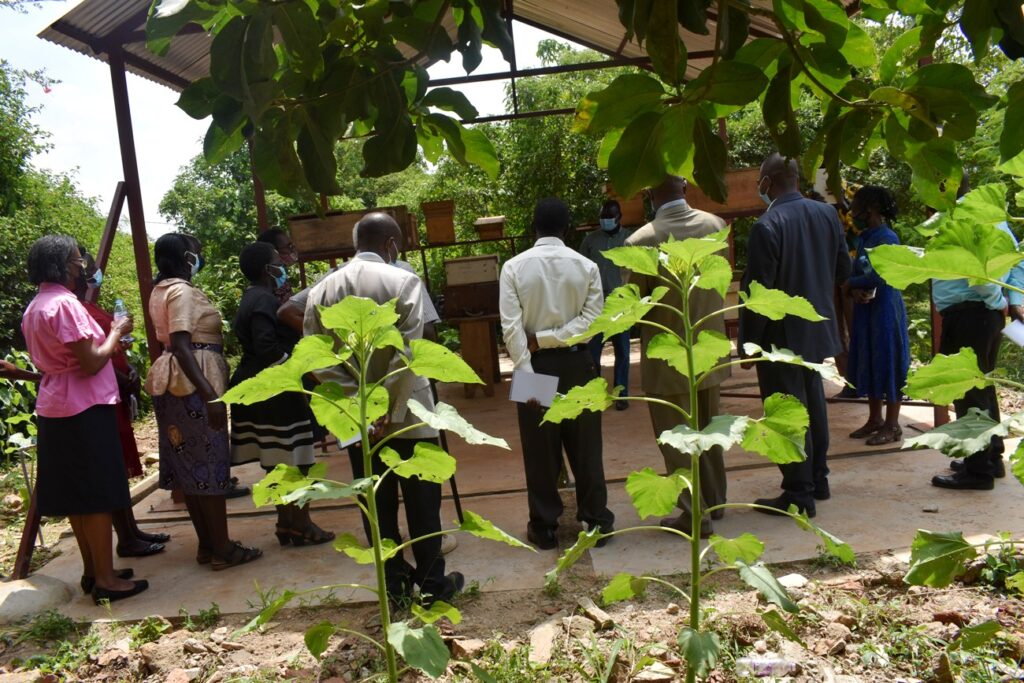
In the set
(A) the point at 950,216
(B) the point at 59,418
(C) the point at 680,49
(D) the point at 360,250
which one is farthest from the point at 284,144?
(B) the point at 59,418

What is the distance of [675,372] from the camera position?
4.26m

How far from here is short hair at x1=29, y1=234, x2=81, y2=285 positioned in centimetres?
405

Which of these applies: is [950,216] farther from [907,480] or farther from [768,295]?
[907,480]

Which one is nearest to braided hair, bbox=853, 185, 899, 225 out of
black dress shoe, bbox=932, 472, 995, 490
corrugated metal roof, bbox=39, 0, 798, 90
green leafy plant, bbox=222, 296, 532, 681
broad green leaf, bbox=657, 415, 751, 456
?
corrugated metal roof, bbox=39, 0, 798, 90

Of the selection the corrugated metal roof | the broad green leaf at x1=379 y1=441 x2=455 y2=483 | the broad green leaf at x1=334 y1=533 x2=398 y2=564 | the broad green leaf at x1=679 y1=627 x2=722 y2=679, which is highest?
the corrugated metal roof

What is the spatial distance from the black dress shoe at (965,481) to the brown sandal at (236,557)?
379 centimetres

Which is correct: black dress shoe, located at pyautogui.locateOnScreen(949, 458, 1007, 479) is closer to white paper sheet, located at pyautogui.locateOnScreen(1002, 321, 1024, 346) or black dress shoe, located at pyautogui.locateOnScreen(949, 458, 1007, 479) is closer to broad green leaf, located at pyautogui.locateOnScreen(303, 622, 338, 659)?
white paper sheet, located at pyautogui.locateOnScreen(1002, 321, 1024, 346)

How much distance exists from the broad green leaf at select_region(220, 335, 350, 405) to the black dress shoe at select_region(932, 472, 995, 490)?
13.3ft

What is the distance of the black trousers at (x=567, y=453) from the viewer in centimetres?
431

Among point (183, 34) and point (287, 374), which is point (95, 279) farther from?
point (287, 374)

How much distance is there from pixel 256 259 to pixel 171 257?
441 millimetres

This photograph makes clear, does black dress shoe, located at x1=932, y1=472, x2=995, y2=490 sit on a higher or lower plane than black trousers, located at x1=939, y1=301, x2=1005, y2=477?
lower

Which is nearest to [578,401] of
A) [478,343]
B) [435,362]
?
[435,362]

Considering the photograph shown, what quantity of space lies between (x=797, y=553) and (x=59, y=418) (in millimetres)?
3594
